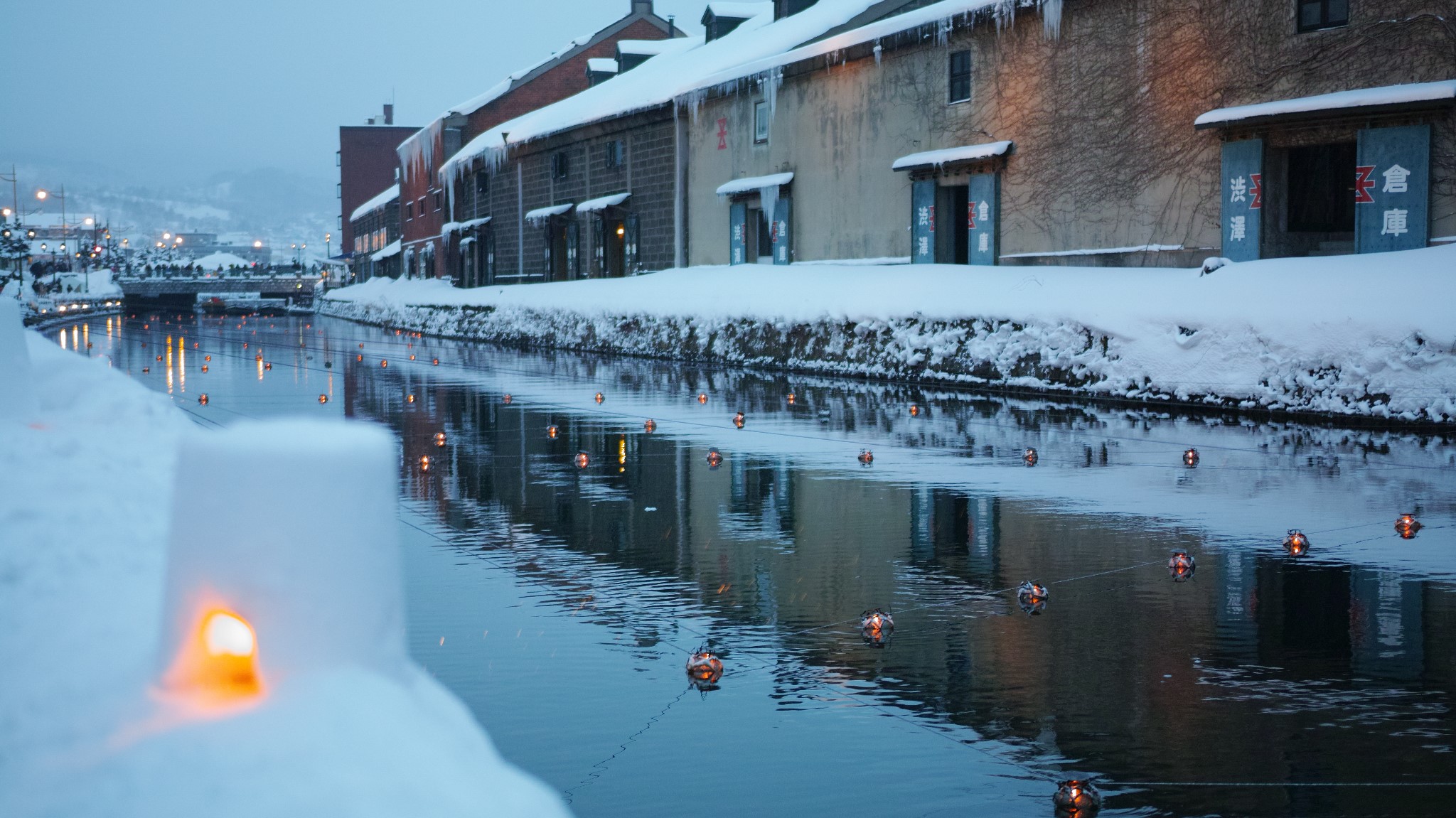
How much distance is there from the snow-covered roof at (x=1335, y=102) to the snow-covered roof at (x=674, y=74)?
6.70m

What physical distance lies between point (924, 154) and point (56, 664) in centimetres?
2493

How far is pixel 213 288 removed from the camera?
80812mm

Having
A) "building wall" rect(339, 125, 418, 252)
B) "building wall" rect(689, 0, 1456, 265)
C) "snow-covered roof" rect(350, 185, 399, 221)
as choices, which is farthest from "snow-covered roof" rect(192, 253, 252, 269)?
"building wall" rect(689, 0, 1456, 265)

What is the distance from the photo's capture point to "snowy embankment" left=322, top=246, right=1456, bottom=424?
1475 centimetres

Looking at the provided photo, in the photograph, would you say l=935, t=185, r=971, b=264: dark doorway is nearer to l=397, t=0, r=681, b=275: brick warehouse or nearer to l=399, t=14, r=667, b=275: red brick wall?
l=397, t=0, r=681, b=275: brick warehouse

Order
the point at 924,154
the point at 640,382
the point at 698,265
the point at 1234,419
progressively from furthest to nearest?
1. the point at 698,265
2. the point at 924,154
3. the point at 640,382
4. the point at 1234,419

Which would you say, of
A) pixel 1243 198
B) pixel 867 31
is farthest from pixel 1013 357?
pixel 867 31

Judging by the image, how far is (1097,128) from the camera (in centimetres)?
2441

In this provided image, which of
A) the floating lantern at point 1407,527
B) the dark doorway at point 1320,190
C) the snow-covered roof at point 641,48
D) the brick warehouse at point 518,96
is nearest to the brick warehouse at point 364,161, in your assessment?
the brick warehouse at point 518,96

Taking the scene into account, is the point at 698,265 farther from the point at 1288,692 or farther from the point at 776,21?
the point at 1288,692

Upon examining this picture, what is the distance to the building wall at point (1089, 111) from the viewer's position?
20.6 metres

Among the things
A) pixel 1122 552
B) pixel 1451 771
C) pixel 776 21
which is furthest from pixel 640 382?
pixel 776 21

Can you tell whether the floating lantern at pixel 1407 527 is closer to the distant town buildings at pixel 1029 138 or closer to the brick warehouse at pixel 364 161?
the distant town buildings at pixel 1029 138

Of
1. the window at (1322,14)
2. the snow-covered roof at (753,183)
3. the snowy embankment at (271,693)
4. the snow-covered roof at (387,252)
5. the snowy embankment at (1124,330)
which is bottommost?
the snowy embankment at (271,693)
